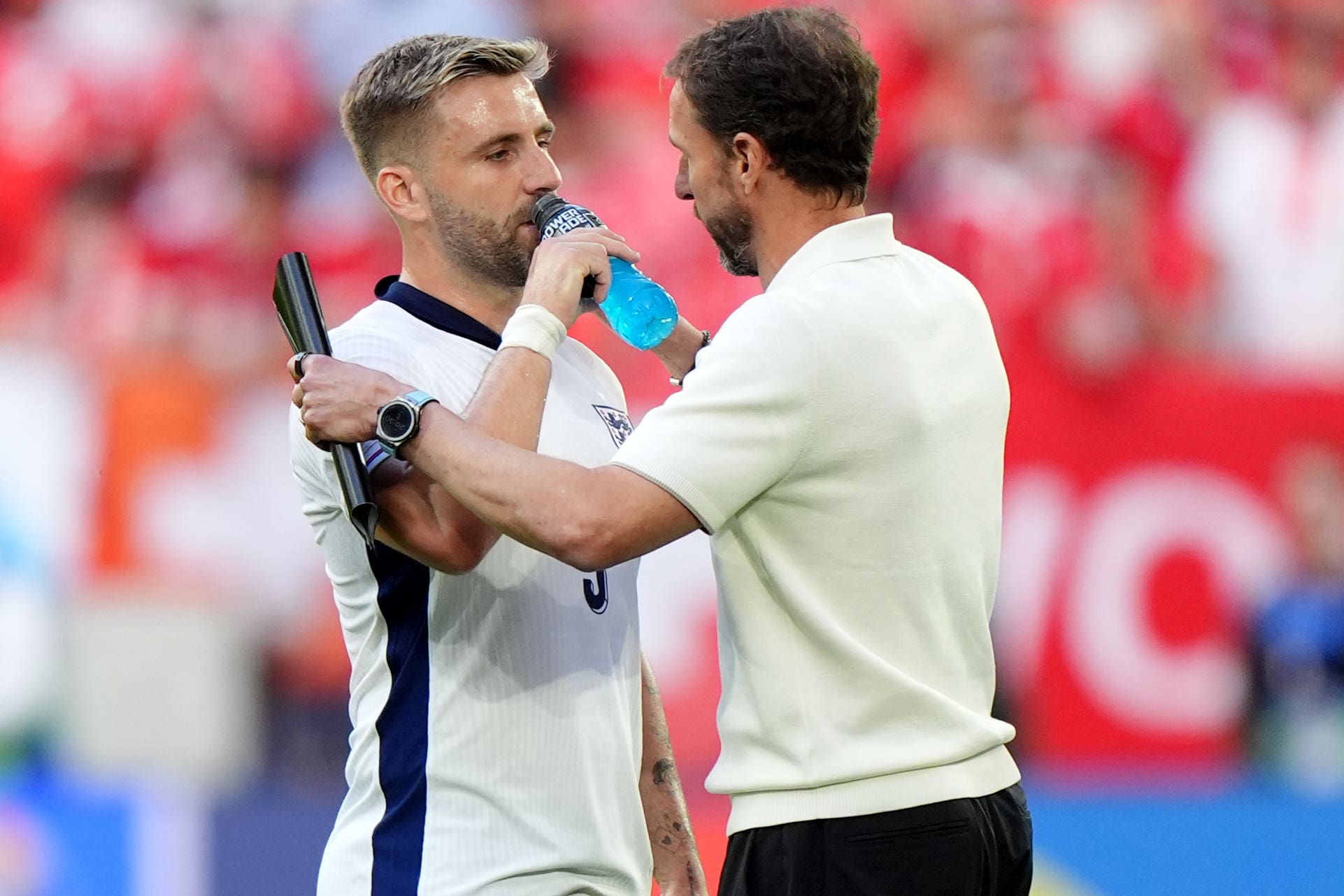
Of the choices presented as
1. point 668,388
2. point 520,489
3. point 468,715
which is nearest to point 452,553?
point 520,489

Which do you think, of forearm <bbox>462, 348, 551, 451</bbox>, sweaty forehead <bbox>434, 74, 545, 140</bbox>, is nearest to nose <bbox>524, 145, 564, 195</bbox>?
sweaty forehead <bbox>434, 74, 545, 140</bbox>

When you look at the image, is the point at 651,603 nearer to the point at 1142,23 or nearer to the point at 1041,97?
the point at 1041,97

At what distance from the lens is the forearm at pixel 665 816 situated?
323cm

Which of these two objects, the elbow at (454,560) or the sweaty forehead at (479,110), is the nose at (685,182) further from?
the elbow at (454,560)

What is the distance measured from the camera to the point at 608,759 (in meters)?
2.96

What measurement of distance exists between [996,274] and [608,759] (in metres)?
4.41

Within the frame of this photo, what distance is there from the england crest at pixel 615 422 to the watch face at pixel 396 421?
0.63 metres

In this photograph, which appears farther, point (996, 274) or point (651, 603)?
point (996, 274)

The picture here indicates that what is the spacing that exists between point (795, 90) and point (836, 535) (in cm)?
69

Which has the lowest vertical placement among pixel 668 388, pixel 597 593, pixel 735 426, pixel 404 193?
pixel 597 593

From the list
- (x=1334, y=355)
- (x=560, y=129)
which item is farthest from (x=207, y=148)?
(x=1334, y=355)

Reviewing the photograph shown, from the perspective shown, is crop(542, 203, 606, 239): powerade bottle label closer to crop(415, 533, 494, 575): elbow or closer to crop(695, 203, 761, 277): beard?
crop(695, 203, 761, 277): beard

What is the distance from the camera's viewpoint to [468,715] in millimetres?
2844

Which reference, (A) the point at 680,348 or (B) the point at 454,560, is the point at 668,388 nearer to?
(A) the point at 680,348
